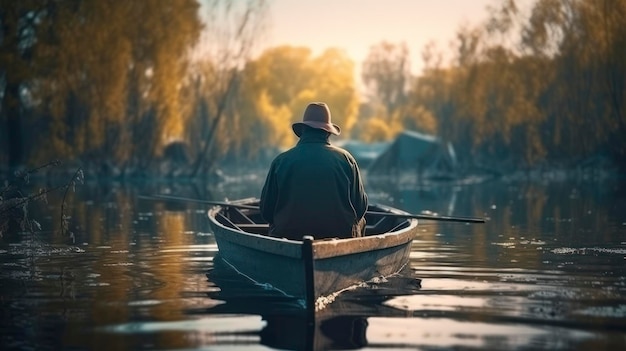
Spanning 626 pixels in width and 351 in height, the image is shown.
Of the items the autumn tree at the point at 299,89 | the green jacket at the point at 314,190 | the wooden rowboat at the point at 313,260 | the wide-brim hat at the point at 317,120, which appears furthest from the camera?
the autumn tree at the point at 299,89

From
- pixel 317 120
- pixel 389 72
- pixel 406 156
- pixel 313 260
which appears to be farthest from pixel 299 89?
pixel 313 260

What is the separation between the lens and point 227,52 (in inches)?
1922

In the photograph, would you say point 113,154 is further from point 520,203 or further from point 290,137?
point 290,137

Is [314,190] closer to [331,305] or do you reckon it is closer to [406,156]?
[331,305]

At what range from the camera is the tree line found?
41281mm

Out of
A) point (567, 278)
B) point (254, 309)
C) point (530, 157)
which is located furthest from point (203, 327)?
point (530, 157)

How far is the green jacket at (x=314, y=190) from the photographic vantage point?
10.2 m

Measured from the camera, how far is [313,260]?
8.38 meters

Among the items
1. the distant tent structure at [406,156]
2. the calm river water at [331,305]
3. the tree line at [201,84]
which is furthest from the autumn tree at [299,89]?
the calm river water at [331,305]

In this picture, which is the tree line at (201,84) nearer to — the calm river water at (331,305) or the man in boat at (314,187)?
the calm river water at (331,305)

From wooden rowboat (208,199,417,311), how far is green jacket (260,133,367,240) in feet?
1.38

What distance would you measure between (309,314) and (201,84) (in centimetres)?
4187

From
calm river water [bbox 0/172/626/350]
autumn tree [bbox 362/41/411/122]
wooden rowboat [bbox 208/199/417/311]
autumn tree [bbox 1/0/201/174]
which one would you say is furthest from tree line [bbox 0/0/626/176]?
autumn tree [bbox 362/41/411/122]

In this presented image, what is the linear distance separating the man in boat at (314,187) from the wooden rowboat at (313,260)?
1.40 feet
